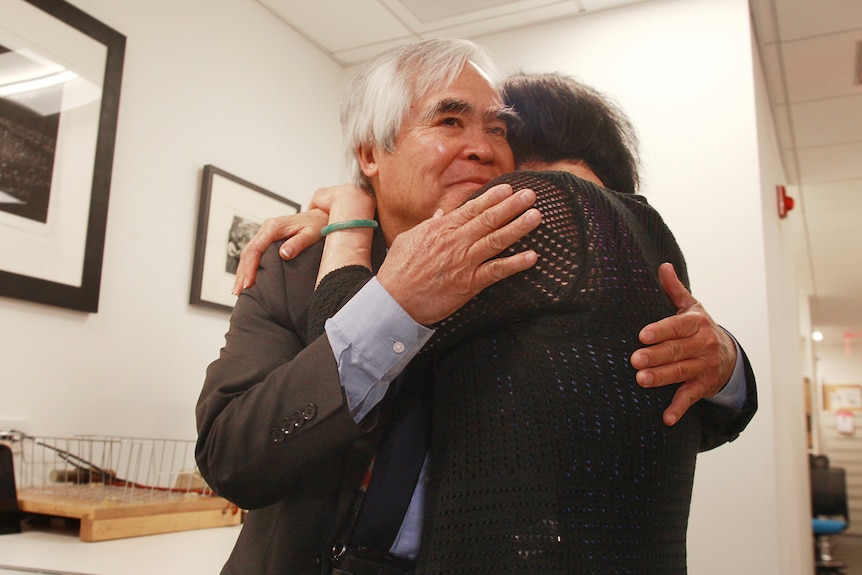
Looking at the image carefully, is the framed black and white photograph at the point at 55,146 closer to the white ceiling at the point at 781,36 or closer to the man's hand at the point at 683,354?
the white ceiling at the point at 781,36

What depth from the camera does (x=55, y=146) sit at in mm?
1990

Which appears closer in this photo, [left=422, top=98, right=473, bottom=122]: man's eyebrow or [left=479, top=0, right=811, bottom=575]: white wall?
[left=422, top=98, right=473, bottom=122]: man's eyebrow

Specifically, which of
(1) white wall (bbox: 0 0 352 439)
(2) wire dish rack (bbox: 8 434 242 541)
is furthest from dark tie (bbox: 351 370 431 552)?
(1) white wall (bbox: 0 0 352 439)

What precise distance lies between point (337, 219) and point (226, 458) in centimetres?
41

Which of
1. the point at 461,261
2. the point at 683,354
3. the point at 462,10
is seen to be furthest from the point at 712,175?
the point at 461,261

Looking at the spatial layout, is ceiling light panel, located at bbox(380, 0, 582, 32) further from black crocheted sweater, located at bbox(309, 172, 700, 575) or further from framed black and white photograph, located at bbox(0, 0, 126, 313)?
black crocheted sweater, located at bbox(309, 172, 700, 575)

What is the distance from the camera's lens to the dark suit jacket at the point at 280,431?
0.80 meters

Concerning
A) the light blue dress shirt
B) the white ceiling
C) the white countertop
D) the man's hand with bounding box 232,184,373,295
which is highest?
the white ceiling

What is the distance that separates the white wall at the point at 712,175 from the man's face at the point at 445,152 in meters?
1.22

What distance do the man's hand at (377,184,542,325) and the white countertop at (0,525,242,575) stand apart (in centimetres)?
90

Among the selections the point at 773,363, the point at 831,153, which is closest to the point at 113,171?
the point at 773,363

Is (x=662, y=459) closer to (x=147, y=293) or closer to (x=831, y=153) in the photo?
(x=147, y=293)

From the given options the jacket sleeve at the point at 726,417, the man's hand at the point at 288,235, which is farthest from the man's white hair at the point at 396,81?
the jacket sleeve at the point at 726,417

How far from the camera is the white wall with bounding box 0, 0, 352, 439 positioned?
1.96 m
